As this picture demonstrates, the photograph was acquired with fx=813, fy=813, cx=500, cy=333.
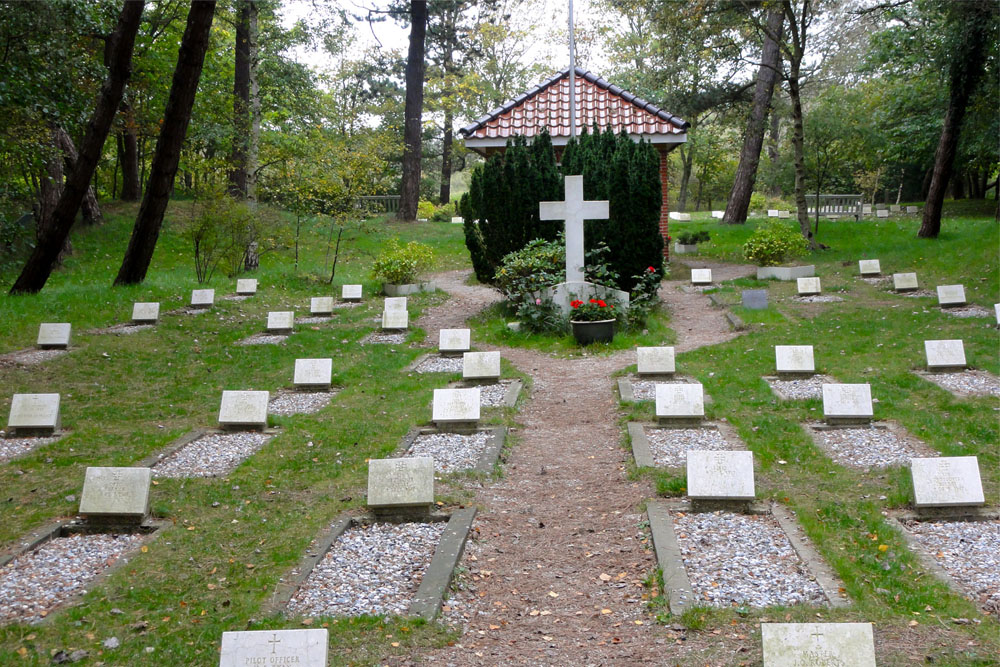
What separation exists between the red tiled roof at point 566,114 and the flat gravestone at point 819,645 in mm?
17492

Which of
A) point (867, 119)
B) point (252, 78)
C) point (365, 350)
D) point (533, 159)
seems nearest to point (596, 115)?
point (533, 159)

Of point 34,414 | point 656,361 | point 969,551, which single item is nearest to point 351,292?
point 656,361

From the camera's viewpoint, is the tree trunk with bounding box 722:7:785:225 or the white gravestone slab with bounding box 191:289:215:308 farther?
the tree trunk with bounding box 722:7:785:225

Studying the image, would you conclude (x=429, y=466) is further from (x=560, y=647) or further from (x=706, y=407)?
(x=706, y=407)

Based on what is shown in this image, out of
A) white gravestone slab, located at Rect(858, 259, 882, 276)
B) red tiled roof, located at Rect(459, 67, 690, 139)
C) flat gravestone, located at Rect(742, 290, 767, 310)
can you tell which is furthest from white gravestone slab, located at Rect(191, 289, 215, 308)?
white gravestone slab, located at Rect(858, 259, 882, 276)

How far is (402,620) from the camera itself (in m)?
4.52

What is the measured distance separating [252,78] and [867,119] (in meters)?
24.6

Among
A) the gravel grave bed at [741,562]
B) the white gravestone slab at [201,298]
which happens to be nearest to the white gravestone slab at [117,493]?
the gravel grave bed at [741,562]

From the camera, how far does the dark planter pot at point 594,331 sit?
506 inches

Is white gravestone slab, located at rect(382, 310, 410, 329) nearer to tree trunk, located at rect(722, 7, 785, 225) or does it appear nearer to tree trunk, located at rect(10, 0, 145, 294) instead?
tree trunk, located at rect(10, 0, 145, 294)

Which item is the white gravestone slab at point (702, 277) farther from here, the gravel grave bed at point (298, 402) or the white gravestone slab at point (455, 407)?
the white gravestone slab at point (455, 407)

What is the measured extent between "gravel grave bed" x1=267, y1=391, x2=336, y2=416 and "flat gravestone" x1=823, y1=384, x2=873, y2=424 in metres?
5.72

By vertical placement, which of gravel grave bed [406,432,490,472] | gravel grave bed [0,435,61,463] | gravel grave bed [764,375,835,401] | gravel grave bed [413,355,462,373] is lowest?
gravel grave bed [0,435,61,463]

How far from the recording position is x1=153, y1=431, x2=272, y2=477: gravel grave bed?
24.7ft
